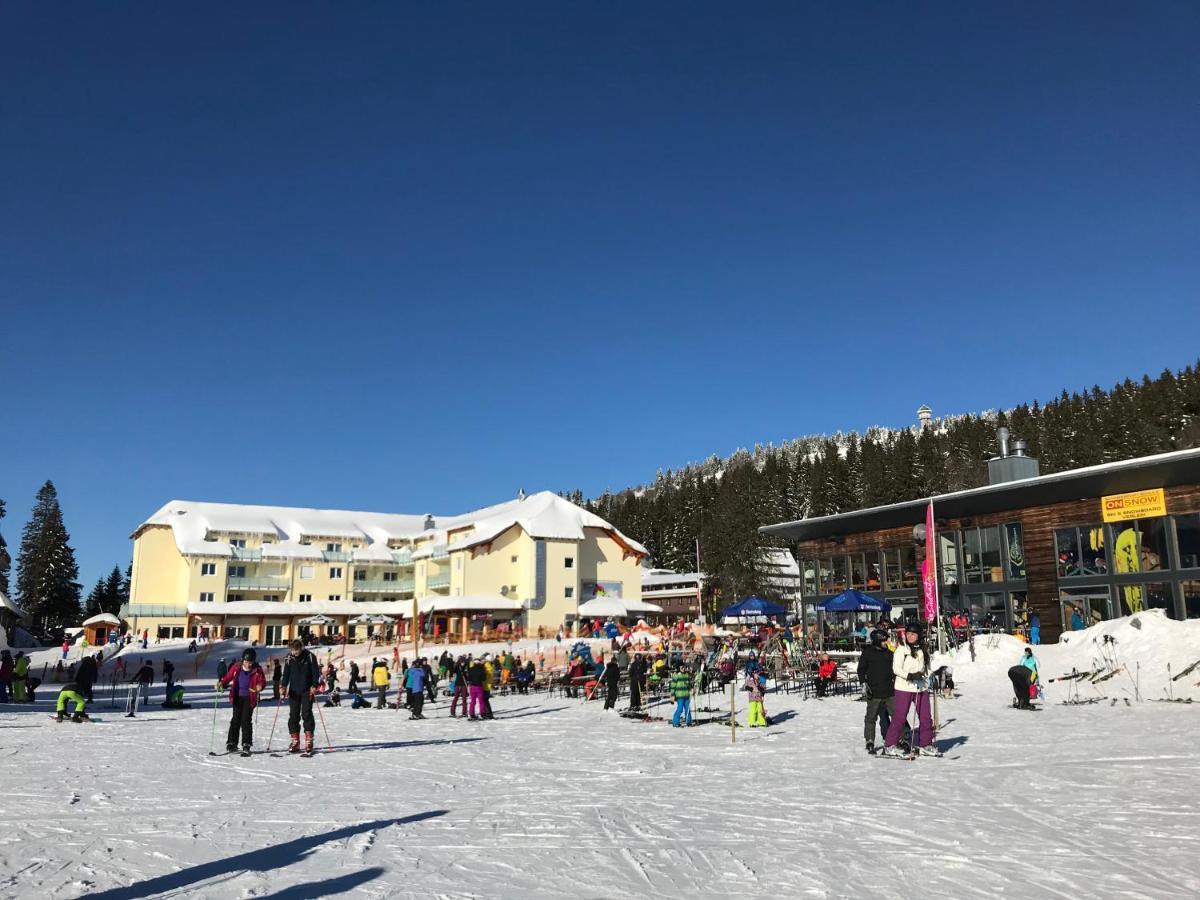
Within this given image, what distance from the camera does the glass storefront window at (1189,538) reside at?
92.8 ft

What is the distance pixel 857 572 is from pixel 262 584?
44.2m

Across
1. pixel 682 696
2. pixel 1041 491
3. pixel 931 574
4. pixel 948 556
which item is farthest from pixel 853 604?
pixel 682 696

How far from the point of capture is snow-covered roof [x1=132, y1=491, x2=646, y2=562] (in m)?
63.2

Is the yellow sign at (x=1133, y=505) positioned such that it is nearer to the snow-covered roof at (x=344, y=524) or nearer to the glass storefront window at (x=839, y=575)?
the glass storefront window at (x=839, y=575)

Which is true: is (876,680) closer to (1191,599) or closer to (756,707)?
(756,707)

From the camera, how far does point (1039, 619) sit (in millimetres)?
31219

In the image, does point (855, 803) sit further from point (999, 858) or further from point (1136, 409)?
point (1136, 409)

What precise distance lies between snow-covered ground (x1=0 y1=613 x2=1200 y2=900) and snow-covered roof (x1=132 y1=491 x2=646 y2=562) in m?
47.3

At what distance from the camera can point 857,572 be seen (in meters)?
39.8

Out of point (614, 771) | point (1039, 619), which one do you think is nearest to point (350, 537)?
point (1039, 619)

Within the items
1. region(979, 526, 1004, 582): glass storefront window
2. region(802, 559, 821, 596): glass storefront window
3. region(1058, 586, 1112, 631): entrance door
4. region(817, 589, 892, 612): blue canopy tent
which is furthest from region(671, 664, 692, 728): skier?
region(802, 559, 821, 596): glass storefront window

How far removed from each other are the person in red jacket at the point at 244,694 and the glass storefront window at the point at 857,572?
3062 cm

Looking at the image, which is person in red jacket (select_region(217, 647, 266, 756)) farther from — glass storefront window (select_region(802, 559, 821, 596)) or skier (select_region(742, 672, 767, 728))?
glass storefront window (select_region(802, 559, 821, 596))

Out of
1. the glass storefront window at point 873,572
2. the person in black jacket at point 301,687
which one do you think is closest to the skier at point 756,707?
the person in black jacket at point 301,687
